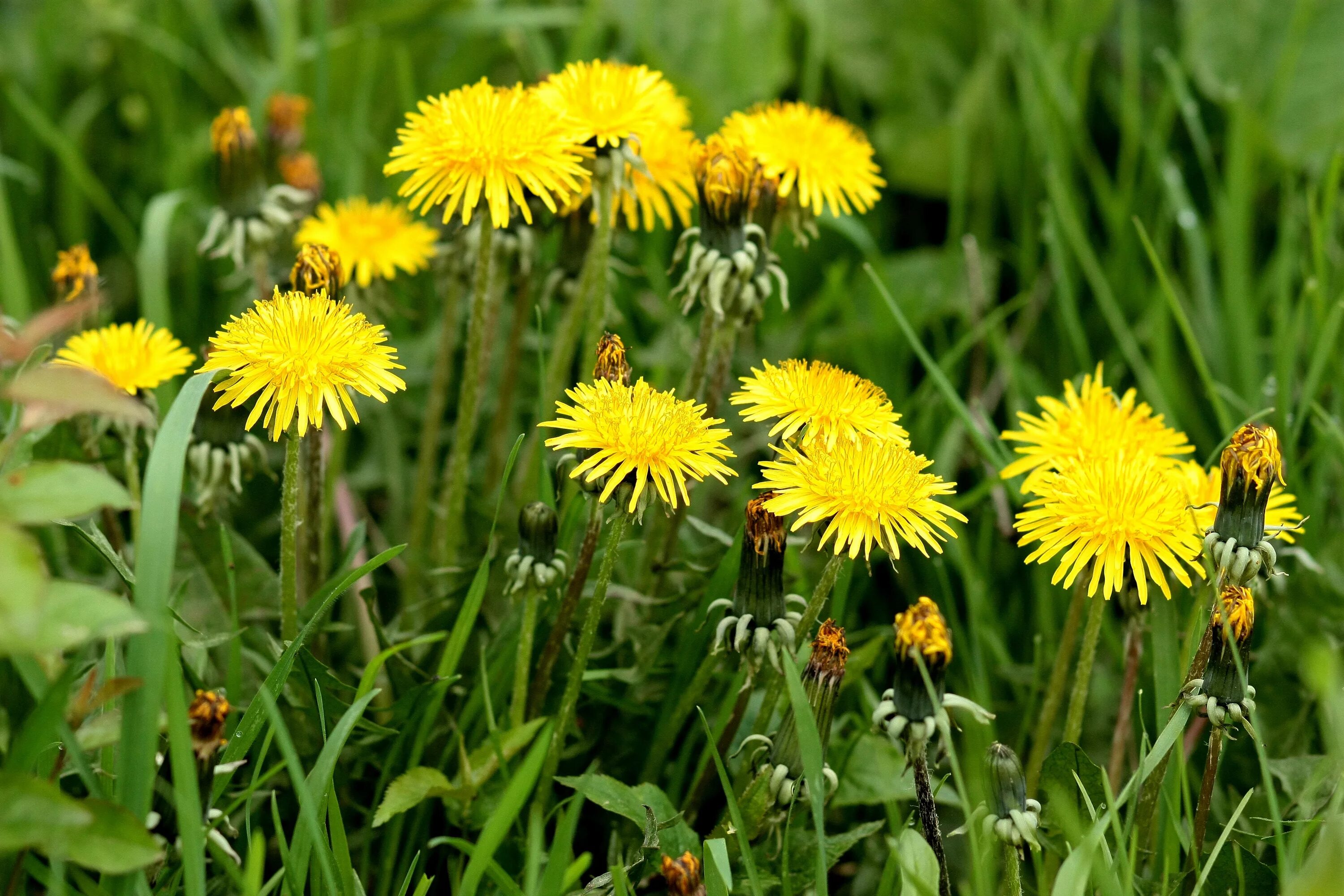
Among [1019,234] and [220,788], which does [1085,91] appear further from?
[220,788]

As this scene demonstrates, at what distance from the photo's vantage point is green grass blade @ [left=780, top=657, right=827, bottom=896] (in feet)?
4.34

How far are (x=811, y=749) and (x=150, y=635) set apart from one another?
694mm

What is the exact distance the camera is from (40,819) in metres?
1.11

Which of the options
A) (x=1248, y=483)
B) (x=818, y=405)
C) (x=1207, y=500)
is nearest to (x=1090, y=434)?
(x=1207, y=500)

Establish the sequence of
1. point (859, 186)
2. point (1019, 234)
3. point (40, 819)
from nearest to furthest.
Result: point (40, 819) < point (859, 186) < point (1019, 234)

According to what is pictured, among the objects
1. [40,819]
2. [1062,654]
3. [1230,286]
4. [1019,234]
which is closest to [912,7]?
[1019,234]

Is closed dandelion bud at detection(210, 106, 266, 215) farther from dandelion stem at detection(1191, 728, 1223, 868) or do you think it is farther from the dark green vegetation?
dandelion stem at detection(1191, 728, 1223, 868)

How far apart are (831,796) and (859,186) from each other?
0.89 m

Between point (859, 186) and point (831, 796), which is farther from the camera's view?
point (859, 186)

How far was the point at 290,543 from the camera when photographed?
63.8 inches

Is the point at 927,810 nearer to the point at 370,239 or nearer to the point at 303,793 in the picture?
the point at 303,793

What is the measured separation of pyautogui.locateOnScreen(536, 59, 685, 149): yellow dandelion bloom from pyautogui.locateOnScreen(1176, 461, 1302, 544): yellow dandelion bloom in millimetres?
883

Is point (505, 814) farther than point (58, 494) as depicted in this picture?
Yes

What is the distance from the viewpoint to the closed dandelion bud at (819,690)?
143 cm
